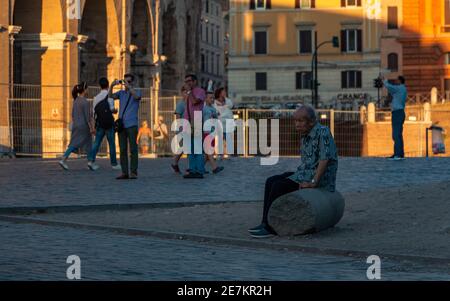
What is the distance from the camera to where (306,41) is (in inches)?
3191

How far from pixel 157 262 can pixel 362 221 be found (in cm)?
393

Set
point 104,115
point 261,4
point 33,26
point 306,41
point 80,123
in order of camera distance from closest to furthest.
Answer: point 104,115
point 80,123
point 33,26
point 306,41
point 261,4

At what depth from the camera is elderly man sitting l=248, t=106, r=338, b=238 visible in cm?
1312

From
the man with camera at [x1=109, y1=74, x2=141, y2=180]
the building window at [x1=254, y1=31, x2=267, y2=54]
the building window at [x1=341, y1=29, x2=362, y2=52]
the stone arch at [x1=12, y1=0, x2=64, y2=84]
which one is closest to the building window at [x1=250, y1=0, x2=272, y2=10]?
the building window at [x1=254, y1=31, x2=267, y2=54]

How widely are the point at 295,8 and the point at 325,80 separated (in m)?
5.82

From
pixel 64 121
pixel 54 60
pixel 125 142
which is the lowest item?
pixel 125 142

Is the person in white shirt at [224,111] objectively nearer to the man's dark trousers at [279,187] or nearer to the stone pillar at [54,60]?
the stone pillar at [54,60]

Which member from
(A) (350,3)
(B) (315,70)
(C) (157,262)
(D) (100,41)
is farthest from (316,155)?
(A) (350,3)

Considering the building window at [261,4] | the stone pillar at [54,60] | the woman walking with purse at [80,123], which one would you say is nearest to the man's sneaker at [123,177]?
the woman walking with purse at [80,123]

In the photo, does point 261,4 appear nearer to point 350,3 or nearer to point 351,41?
point 350,3

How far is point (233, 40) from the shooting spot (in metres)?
81.8

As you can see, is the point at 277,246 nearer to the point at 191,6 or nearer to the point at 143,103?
the point at 143,103

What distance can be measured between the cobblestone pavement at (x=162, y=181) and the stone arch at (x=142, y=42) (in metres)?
25.0

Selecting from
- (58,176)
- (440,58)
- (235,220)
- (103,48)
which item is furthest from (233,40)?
(235,220)
